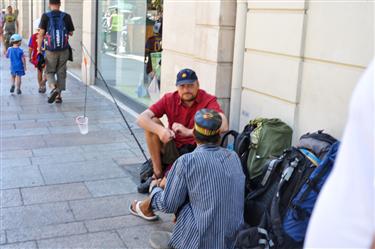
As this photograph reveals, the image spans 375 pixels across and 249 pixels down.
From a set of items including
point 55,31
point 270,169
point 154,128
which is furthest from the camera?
point 55,31

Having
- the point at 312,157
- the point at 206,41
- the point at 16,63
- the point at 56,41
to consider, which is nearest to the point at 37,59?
the point at 16,63

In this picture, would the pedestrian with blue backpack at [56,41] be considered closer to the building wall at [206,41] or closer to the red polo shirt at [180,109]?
the building wall at [206,41]

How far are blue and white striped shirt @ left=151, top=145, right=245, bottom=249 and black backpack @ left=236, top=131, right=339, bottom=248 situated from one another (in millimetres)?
132

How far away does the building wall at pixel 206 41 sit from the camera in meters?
5.83

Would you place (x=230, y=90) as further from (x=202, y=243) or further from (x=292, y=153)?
(x=202, y=243)

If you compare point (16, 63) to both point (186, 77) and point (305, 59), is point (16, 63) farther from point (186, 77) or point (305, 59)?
point (305, 59)

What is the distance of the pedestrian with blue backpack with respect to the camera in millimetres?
9875

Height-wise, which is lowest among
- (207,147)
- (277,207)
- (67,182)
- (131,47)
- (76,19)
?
(67,182)

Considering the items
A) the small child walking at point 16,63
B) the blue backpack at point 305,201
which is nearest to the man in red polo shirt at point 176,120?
the blue backpack at point 305,201

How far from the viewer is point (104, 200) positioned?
5.09 meters

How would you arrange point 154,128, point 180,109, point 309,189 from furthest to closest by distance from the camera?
point 180,109
point 154,128
point 309,189

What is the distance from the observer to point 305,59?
4.62 meters

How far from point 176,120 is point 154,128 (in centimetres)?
29

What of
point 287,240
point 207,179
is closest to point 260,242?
point 287,240
